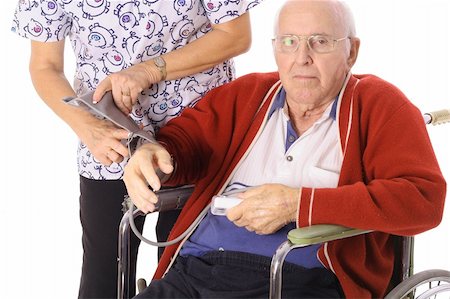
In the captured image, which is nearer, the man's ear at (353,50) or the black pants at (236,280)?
the black pants at (236,280)

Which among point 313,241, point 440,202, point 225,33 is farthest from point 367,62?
point 313,241

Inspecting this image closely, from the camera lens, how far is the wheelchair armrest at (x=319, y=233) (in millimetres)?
2164

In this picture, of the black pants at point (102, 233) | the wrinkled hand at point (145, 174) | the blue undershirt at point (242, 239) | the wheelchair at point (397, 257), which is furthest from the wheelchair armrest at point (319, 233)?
the black pants at point (102, 233)

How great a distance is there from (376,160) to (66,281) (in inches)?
78.3

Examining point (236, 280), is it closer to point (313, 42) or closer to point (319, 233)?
point (319, 233)

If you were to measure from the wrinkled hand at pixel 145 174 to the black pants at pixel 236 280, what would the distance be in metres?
0.22

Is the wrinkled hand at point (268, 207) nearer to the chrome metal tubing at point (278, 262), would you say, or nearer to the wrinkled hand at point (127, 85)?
the chrome metal tubing at point (278, 262)

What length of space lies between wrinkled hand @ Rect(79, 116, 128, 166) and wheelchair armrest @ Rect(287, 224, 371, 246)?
2.07 ft

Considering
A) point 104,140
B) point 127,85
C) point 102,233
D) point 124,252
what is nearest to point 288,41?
point 127,85

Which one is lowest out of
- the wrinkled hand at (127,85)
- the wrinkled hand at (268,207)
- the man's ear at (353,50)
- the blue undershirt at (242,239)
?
the blue undershirt at (242,239)

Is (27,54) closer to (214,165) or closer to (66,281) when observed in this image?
(66,281)

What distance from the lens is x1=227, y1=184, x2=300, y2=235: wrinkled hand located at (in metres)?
2.30

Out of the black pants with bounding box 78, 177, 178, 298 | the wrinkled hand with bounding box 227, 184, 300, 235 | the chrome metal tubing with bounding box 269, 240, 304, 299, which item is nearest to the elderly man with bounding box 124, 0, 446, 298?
the wrinkled hand with bounding box 227, 184, 300, 235

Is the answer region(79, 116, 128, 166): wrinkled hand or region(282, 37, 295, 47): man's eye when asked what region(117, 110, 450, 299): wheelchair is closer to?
region(79, 116, 128, 166): wrinkled hand
